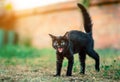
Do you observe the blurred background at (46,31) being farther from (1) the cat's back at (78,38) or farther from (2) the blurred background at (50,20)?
(1) the cat's back at (78,38)

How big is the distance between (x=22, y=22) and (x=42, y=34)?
1.49 m

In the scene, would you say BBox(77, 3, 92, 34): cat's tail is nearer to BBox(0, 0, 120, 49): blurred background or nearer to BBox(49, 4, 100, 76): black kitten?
BBox(49, 4, 100, 76): black kitten

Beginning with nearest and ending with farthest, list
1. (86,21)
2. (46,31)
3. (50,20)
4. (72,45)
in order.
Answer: (72,45), (86,21), (50,20), (46,31)

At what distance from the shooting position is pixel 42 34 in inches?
595

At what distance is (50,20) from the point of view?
48.2 feet

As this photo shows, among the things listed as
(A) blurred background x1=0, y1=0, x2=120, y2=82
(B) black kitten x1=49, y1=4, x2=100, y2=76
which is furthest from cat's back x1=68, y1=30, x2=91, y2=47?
(A) blurred background x1=0, y1=0, x2=120, y2=82

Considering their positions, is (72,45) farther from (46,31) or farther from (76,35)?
(46,31)

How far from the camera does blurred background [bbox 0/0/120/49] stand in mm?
12180

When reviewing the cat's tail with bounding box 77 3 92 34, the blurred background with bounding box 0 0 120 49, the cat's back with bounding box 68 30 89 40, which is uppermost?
the blurred background with bounding box 0 0 120 49

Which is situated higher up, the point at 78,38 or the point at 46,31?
the point at 46,31

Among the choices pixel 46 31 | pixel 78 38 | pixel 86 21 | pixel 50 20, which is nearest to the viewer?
pixel 78 38

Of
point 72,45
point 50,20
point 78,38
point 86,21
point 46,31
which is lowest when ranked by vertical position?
point 72,45

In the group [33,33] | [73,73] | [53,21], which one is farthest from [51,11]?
[73,73]

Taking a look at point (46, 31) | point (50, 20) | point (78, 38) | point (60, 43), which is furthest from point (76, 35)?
point (46, 31)
